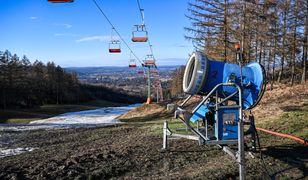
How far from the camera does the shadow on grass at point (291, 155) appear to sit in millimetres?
6211

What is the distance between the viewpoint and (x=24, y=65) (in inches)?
2643

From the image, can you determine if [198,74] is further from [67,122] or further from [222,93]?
[67,122]

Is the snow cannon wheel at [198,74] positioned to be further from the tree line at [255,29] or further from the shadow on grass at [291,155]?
the tree line at [255,29]

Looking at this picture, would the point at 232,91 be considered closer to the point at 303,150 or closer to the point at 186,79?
the point at 186,79

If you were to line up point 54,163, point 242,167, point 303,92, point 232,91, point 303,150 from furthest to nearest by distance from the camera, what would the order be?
point 303,92
point 303,150
point 54,163
point 232,91
point 242,167

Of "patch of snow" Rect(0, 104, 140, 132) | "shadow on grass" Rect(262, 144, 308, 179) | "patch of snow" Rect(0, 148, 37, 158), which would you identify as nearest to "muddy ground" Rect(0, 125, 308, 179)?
"shadow on grass" Rect(262, 144, 308, 179)

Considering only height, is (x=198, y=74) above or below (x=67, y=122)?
above

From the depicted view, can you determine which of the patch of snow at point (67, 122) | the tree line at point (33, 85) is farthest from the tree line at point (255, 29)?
the tree line at point (33, 85)

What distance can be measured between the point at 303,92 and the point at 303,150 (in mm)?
10172

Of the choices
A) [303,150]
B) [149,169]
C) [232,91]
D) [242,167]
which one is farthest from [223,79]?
[303,150]

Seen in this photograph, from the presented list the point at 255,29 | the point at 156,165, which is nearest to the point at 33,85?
the point at 255,29

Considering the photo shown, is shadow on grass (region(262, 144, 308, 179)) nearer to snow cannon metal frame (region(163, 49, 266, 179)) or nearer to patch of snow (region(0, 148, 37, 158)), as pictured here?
snow cannon metal frame (region(163, 49, 266, 179))

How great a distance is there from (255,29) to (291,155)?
18.1 m

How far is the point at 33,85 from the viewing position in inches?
2795
